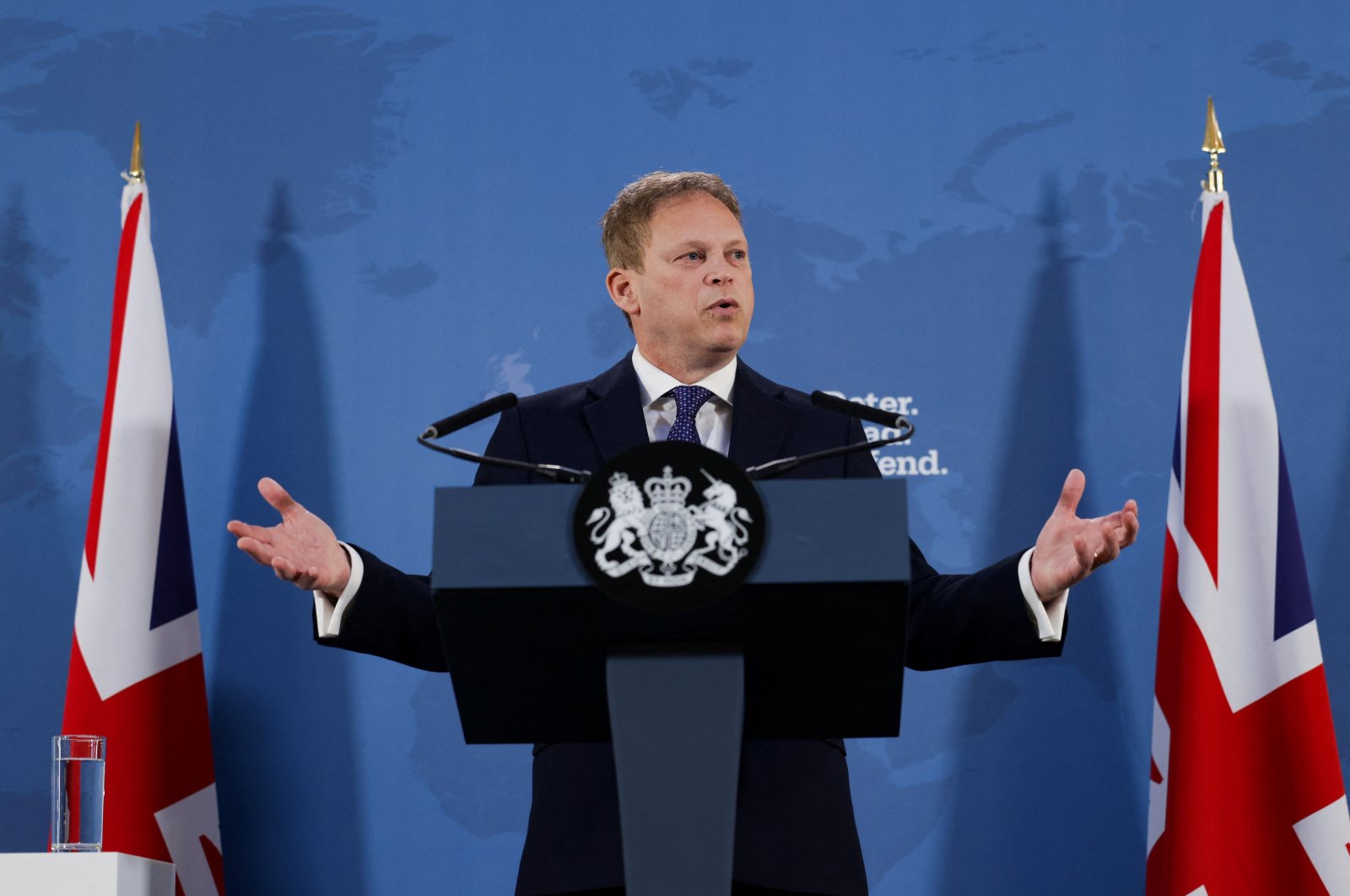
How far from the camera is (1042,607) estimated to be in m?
1.60

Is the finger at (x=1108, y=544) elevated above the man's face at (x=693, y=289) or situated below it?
below

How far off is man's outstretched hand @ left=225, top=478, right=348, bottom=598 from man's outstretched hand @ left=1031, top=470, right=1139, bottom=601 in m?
0.80

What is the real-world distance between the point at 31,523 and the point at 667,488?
100 inches

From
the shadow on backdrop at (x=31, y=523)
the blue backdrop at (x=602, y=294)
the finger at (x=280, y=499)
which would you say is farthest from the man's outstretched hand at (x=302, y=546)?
the shadow on backdrop at (x=31, y=523)

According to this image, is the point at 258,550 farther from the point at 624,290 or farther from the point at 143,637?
the point at 143,637

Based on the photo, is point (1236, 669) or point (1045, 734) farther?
point (1045, 734)

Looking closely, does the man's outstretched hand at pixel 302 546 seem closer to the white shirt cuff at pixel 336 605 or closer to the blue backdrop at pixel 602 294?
the white shirt cuff at pixel 336 605

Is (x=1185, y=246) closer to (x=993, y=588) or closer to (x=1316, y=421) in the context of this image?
(x=1316, y=421)

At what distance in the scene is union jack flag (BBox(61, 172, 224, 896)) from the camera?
8.96 ft

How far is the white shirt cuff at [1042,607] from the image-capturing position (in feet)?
5.24

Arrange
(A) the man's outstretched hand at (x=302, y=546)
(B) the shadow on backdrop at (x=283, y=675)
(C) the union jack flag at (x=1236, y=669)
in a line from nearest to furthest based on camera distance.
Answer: (A) the man's outstretched hand at (x=302, y=546) → (C) the union jack flag at (x=1236, y=669) → (B) the shadow on backdrop at (x=283, y=675)

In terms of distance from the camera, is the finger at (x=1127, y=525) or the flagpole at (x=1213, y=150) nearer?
the finger at (x=1127, y=525)

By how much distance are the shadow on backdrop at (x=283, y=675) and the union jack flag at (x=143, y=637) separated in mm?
187

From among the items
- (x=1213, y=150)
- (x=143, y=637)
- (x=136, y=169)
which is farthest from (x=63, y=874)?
(x=1213, y=150)
